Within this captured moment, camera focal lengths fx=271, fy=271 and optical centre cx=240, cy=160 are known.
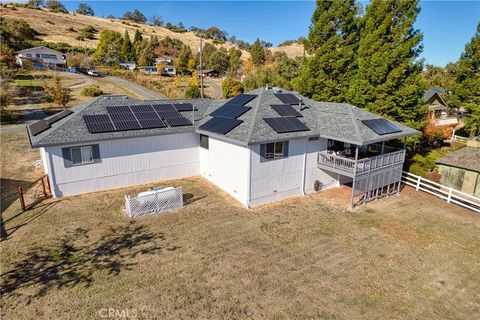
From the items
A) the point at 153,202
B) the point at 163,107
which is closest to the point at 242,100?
the point at 163,107

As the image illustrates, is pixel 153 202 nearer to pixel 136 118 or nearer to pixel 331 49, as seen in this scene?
pixel 136 118

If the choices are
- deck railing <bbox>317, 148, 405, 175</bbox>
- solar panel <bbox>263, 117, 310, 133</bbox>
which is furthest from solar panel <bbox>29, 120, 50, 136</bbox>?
deck railing <bbox>317, 148, 405, 175</bbox>

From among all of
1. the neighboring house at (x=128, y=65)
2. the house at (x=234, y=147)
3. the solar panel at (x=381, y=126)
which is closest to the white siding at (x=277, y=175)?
the house at (x=234, y=147)

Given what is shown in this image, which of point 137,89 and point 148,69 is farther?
point 148,69

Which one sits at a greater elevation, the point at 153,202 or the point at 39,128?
the point at 39,128

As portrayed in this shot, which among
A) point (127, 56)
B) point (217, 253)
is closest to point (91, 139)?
point (217, 253)
